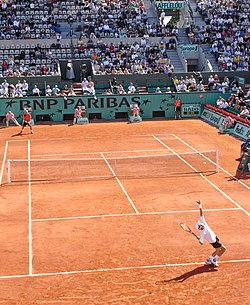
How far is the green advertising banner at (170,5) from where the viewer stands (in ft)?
195

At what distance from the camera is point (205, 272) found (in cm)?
1579

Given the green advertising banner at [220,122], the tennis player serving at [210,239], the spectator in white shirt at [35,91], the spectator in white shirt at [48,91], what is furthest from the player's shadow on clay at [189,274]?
the spectator in white shirt at [35,91]

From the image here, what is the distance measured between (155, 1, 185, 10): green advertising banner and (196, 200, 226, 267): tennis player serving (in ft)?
152

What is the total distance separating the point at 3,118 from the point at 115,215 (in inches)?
920

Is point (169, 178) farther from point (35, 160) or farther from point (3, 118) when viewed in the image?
point (3, 118)

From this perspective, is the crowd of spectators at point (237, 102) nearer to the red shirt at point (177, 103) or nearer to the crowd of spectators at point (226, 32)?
the red shirt at point (177, 103)

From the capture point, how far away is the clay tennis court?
48.7ft

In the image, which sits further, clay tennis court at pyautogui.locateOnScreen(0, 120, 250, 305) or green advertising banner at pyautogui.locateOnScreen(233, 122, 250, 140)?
green advertising banner at pyautogui.locateOnScreen(233, 122, 250, 140)

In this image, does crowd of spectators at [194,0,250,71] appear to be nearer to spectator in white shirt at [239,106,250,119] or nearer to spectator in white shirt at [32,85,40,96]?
spectator in white shirt at [239,106,250,119]

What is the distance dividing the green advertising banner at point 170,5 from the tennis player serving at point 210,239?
46452 millimetres

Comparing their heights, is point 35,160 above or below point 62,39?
below

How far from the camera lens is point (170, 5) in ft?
198

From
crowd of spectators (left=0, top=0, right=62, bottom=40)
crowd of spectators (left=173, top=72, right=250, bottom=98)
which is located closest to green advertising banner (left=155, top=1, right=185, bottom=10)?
crowd of spectators (left=0, top=0, right=62, bottom=40)

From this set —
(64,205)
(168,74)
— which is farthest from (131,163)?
(168,74)
